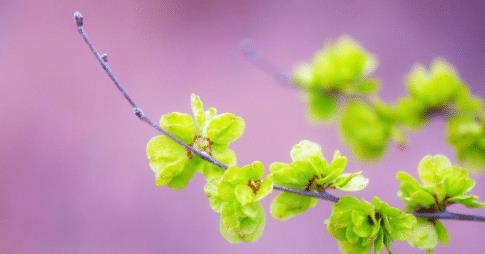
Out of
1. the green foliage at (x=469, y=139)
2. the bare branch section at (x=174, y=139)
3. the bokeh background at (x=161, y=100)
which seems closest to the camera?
the bare branch section at (x=174, y=139)

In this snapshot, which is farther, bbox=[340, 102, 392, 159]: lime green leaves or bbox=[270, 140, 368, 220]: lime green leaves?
bbox=[340, 102, 392, 159]: lime green leaves

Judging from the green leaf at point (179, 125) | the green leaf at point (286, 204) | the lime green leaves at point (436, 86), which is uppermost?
the green leaf at point (179, 125)

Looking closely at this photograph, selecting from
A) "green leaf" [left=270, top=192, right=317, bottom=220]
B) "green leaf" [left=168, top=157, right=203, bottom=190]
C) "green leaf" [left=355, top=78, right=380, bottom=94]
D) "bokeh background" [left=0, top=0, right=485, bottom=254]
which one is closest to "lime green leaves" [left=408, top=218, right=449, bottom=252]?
"green leaf" [left=270, top=192, right=317, bottom=220]

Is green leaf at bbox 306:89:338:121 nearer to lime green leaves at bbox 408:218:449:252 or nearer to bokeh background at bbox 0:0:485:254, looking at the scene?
lime green leaves at bbox 408:218:449:252

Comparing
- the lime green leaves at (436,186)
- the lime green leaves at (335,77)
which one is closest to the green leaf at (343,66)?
the lime green leaves at (335,77)

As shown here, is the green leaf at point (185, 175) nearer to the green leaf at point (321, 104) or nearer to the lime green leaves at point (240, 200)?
the lime green leaves at point (240, 200)

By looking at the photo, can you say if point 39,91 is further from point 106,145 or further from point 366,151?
point 366,151
